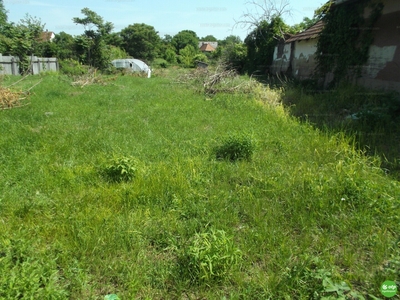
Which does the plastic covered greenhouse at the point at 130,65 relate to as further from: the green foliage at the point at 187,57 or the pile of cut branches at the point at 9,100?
the pile of cut branches at the point at 9,100

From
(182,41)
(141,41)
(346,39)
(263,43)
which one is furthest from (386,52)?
(182,41)

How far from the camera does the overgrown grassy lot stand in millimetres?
1886

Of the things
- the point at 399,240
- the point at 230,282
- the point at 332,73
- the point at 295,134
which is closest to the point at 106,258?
the point at 230,282

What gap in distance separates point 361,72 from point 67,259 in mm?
8884

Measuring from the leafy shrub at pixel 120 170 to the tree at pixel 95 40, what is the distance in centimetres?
1889

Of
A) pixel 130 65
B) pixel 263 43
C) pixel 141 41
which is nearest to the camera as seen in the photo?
pixel 263 43

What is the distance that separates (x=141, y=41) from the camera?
3756 cm

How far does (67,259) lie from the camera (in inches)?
83.4

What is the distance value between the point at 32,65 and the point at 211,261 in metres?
19.6

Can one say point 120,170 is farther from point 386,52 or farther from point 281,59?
point 281,59

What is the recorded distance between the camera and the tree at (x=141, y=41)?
1473 inches

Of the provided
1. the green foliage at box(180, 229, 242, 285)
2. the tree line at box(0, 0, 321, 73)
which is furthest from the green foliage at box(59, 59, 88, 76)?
the green foliage at box(180, 229, 242, 285)

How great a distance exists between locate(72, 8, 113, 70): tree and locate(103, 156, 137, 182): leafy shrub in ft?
62.0

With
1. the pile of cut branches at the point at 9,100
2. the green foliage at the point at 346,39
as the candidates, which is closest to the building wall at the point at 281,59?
the green foliage at the point at 346,39
